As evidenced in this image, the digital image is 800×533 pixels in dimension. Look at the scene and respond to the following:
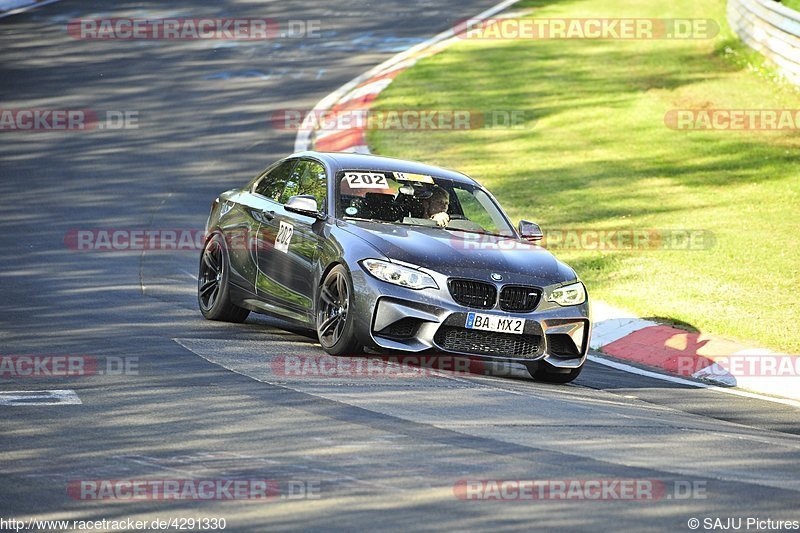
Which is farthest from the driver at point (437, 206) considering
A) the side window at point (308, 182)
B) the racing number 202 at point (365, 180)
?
the side window at point (308, 182)

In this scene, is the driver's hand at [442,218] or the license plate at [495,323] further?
the driver's hand at [442,218]

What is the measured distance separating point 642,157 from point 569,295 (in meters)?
11.4

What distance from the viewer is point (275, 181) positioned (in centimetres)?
1253

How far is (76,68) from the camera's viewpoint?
27109 mm

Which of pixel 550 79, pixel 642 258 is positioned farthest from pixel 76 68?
pixel 642 258

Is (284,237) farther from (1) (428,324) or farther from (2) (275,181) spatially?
(1) (428,324)

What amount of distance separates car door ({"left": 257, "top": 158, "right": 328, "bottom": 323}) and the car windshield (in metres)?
0.26

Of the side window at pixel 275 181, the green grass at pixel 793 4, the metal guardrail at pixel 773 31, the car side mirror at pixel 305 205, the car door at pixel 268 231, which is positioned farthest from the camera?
the green grass at pixel 793 4

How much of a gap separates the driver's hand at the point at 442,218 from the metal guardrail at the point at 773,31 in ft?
48.9

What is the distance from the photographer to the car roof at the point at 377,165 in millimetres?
11750

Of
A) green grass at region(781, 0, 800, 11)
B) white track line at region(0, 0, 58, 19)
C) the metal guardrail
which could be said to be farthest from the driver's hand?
white track line at region(0, 0, 58, 19)

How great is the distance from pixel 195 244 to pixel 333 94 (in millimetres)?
9435

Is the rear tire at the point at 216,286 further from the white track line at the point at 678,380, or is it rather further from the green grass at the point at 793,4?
the green grass at the point at 793,4

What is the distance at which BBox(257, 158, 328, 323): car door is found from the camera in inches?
438
